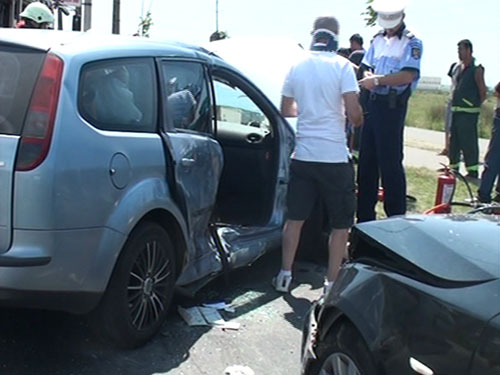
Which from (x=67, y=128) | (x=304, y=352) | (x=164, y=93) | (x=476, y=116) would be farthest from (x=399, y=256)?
(x=476, y=116)

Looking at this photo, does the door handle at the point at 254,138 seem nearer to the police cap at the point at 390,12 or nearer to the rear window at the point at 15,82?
the police cap at the point at 390,12

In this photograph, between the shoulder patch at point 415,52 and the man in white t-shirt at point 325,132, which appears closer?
the man in white t-shirt at point 325,132

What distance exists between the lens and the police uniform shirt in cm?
526

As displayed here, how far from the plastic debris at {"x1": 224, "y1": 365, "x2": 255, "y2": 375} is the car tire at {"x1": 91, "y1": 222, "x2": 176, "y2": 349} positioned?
1.71ft

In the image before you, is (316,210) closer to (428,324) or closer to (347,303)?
(347,303)

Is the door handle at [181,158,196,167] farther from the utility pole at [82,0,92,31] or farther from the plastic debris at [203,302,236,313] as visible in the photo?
the utility pole at [82,0,92,31]

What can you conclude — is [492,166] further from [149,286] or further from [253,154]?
[149,286]

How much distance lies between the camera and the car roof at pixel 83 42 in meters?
3.36

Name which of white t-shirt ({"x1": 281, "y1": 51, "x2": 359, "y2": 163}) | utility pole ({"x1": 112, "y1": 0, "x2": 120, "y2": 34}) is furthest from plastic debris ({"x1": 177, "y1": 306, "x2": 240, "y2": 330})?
utility pole ({"x1": 112, "y1": 0, "x2": 120, "y2": 34})

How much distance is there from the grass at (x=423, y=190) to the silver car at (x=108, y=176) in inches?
140

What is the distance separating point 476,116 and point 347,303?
8126 mm

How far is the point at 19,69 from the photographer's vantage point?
10.8 feet

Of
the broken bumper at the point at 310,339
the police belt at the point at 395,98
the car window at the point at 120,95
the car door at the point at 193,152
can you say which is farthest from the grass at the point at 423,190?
the broken bumper at the point at 310,339

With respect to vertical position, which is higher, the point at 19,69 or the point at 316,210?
the point at 19,69
